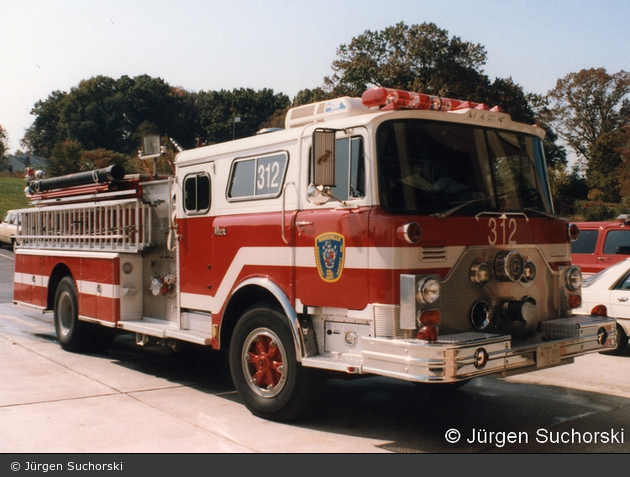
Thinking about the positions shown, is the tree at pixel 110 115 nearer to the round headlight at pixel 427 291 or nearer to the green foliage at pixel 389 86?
the green foliage at pixel 389 86

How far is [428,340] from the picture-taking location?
506cm

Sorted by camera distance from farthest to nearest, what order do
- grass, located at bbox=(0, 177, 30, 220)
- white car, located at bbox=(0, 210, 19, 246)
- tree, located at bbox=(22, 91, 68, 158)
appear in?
tree, located at bbox=(22, 91, 68, 158)
grass, located at bbox=(0, 177, 30, 220)
white car, located at bbox=(0, 210, 19, 246)

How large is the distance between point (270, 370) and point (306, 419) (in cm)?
54

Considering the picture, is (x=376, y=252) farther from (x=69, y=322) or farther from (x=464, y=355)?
(x=69, y=322)

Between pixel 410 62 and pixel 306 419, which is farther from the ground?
pixel 410 62

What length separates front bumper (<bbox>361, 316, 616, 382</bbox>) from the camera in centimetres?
491

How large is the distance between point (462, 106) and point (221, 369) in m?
4.58

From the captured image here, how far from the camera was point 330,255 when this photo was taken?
575cm

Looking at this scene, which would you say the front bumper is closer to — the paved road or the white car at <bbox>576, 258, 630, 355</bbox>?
the paved road

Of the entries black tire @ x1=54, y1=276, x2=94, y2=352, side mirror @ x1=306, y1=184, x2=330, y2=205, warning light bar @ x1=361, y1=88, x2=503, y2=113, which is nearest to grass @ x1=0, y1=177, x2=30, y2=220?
black tire @ x1=54, y1=276, x2=94, y2=352

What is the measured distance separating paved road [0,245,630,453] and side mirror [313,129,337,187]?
6.93ft

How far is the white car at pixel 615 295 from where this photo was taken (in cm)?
955

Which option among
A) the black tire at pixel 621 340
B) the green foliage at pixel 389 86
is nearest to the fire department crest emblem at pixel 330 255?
the black tire at pixel 621 340

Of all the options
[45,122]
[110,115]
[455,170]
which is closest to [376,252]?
[455,170]
